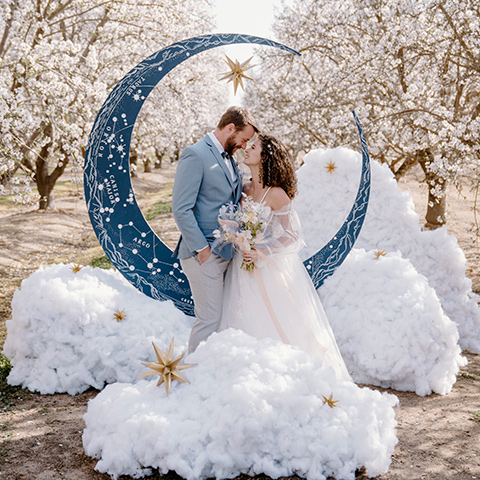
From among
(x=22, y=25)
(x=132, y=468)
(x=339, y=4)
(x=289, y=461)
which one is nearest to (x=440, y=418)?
(x=289, y=461)

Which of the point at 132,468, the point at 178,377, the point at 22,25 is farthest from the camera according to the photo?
the point at 22,25

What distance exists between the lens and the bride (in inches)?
174

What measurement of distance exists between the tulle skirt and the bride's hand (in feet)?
0.31

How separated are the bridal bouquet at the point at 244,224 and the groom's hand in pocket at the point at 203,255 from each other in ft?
0.49

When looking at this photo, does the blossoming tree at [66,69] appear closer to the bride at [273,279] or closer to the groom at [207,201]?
the groom at [207,201]

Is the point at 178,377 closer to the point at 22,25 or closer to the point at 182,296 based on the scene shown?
the point at 182,296

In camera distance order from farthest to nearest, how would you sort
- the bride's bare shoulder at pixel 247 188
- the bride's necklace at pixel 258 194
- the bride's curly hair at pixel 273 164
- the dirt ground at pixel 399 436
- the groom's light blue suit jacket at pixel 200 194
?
the bride's bare shoulder at pixel 247 188 < the bride's necklace at pixel 258 194 < the bride's curly hair at pixel 273 164 < the groom's light blue suit jacket at pixel 200 194 < the dirt ground at pixel 399 436

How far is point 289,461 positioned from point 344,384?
697 mm

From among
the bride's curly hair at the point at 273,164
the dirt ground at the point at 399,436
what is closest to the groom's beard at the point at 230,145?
the bride's curly hair at the point at 273,164

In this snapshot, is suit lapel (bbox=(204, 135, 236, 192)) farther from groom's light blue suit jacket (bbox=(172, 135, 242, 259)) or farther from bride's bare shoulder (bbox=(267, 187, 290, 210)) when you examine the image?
bride's bare shoulder (bbox=(267, 187, 290, 210))

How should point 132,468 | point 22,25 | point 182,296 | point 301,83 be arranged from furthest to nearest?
point 301,83, point 22,25, point 182,296, point 132,468

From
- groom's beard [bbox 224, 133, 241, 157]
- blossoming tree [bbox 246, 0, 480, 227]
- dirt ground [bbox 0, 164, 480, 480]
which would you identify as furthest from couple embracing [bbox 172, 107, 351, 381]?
blossoming tree [bbox 246, 0, 480, 227]

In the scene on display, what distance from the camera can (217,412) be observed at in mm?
3418

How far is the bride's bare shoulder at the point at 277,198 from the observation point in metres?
4.48
